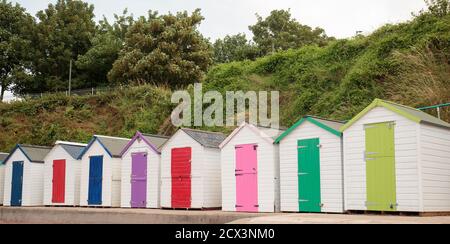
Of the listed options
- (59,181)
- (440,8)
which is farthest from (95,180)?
(440,8)

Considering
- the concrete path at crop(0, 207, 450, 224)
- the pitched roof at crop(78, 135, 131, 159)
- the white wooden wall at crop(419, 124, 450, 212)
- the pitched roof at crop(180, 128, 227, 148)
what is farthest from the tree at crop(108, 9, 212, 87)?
the white wooden wall at crop(419, 124, 450, 212)

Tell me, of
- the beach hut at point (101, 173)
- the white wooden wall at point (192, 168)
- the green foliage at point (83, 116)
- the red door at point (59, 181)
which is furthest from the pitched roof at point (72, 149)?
the green foliage at point (83, 116)

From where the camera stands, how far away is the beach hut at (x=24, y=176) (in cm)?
1997

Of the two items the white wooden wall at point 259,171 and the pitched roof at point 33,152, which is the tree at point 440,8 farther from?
the pitched roof at point 33,152

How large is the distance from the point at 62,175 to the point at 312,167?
10.3 metres

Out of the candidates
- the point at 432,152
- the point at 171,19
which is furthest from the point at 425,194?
the point at 171,19

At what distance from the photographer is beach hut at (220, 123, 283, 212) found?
13438 millimetres

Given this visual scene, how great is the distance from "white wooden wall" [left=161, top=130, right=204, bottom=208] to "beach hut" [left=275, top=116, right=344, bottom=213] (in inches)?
107

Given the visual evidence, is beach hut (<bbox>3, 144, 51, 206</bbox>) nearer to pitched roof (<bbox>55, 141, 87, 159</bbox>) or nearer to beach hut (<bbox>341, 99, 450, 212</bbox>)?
pitched roof (<bbox>55, 141, 87, 159</bbox>)

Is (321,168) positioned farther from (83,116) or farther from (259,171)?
(83,116)

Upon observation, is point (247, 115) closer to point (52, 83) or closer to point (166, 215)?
point (166, 215)

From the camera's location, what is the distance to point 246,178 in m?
13.9

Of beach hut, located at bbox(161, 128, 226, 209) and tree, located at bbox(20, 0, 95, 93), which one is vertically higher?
tree, located at bbox(20, 0, 95, 93)

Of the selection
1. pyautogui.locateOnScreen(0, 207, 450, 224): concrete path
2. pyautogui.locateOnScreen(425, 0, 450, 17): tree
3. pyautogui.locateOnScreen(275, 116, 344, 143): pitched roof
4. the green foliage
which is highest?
pyautogui.locateOnScreen(425, 0, 450, 17): tree
